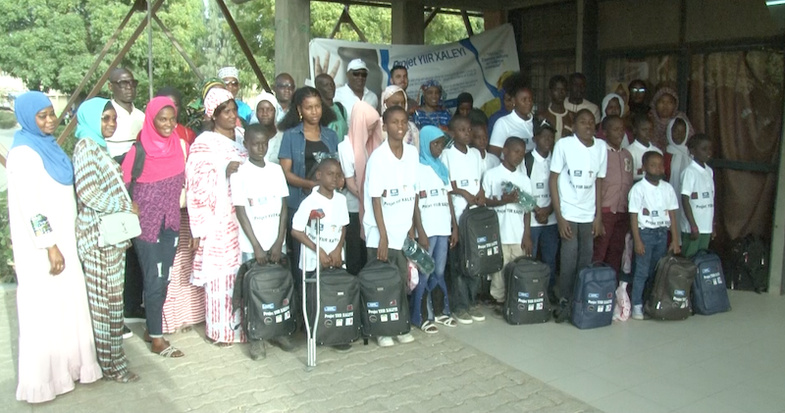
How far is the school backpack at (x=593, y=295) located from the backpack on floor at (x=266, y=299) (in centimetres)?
223

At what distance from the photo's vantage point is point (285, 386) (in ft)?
13.5

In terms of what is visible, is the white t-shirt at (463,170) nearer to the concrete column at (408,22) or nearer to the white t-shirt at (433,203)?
the white t-shirt at (433,203)

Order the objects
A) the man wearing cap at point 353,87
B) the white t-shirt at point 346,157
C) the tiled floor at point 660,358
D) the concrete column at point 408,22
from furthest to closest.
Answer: the concrete column at point 408,22
the man wearing cap at point 353,87
the white t-shirt at point 346,157
the tiled floor at point 660,358

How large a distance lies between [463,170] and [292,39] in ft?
7.34

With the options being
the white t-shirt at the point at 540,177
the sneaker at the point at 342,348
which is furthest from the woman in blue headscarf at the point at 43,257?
the white t-shirt at the point at 540,177

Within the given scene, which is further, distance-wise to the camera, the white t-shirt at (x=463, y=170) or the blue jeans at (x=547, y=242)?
the blue jeans at (x=547, y=242)

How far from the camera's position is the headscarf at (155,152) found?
14.1ft

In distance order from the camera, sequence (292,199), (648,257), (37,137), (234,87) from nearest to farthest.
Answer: (37,137) < (292,199) < (648,257) < (234,87)

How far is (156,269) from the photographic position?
14.6 ft

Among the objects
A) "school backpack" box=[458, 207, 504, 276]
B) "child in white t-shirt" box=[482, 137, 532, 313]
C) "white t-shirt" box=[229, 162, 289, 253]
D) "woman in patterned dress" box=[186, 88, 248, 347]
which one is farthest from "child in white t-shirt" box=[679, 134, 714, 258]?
"woman in patterned dress" box=[186, 88, 248, 347]

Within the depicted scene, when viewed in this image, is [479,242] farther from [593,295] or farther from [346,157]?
[346,157]

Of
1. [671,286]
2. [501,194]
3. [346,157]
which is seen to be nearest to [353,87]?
[346,157]

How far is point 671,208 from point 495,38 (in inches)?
153

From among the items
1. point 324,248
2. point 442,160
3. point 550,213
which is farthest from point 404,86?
point 324,248
